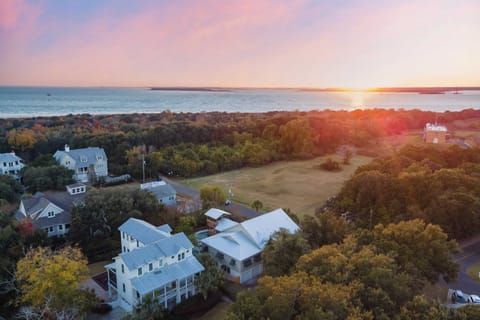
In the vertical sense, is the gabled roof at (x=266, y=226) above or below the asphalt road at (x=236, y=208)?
above

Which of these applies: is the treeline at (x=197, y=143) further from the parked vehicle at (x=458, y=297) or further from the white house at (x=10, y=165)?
the parked vehicle at (x=458, y=297)

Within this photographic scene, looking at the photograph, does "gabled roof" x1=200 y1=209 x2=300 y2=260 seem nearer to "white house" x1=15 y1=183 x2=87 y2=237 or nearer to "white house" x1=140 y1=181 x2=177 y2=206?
"white house" x1=140 y1=181 x2=177 y2=206

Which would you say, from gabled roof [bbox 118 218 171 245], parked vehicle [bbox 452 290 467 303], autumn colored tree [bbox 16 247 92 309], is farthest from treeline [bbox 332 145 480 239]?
autumn colored tree [bbox 16 247 92 309]

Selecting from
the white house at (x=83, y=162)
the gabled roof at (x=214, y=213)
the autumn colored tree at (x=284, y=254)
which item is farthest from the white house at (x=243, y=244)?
the white house at (x=83, y=162)

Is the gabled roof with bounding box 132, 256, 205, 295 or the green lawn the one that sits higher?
the gabled roof with bounding box 132, 256, 205, 295

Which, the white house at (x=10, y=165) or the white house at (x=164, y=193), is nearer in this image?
the white house at (x=164, y=193)

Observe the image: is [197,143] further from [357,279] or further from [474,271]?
[357,279]

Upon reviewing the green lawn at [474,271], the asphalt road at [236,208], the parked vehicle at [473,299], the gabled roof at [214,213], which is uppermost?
the gabled roof at [214,213]

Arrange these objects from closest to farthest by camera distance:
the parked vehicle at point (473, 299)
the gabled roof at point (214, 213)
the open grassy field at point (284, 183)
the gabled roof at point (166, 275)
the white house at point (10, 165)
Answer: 1. the gabled roof at point (166, 275)
2. the parked vehicle at point (473, 299)
3. the gabled roof at point (214, 213)
4. the open grassy field at point (284, 183)
5. the white house at point (10, 165)
